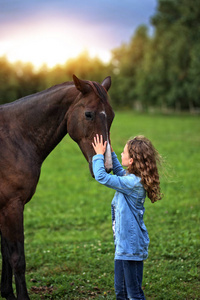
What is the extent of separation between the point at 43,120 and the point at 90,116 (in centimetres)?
64

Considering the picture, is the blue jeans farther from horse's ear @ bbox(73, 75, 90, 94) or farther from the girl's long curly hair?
horse's ear @ bbox(73, 75, 90, 94)

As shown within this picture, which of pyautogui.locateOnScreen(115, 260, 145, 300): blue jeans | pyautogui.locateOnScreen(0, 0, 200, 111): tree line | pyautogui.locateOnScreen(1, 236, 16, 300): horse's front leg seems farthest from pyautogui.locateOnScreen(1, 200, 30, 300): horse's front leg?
pyautogui.locateOnScreen(0, 0, 200, 111): tree line

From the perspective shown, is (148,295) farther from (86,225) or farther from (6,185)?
(86,225)

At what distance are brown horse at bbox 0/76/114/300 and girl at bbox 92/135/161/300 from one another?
160 millimetres

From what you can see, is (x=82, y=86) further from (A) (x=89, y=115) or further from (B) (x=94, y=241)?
(B) (x=94, y=241)

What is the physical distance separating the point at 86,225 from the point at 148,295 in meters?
2.90

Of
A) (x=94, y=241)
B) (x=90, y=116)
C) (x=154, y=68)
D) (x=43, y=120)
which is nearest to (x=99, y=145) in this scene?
(x=90, y=116)

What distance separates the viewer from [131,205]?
3.12 meters

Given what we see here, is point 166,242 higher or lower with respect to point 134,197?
Result: lower

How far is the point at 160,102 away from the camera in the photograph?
1902 inches

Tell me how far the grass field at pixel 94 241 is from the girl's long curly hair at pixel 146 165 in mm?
258

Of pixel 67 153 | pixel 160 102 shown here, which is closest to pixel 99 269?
pixel 67 153

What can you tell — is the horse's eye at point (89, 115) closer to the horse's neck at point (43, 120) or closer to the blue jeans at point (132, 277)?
the horse's neck at point (43, 120)

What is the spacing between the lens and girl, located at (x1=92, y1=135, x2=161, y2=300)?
3.04 metres
